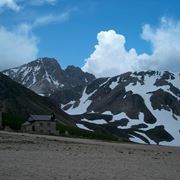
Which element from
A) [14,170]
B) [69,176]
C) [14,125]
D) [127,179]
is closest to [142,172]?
[127,179]

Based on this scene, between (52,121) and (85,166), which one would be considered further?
(52,121)

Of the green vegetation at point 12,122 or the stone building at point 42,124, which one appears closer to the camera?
the stone building at point 42,124

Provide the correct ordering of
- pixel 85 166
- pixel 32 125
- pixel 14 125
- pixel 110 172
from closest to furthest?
pixel 110 172 → pixel 85 166 → pixel 32 125 → pixel 14 125

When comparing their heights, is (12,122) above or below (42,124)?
above

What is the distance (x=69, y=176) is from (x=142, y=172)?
6.08 metres

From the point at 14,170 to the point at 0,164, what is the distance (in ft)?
10.5

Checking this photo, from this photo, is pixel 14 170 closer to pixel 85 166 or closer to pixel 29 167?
pixel 29 167

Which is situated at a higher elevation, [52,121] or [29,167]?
[52,121]

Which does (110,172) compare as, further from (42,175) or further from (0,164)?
(0,164)

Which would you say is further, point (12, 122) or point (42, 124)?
point (12, 122)

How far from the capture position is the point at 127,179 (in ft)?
80.0

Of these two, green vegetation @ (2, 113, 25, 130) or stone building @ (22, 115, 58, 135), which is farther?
green vegetation @ (2, 113, 25, 130)

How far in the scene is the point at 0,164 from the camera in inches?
1121

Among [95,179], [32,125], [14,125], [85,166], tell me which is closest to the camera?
[95,179]
